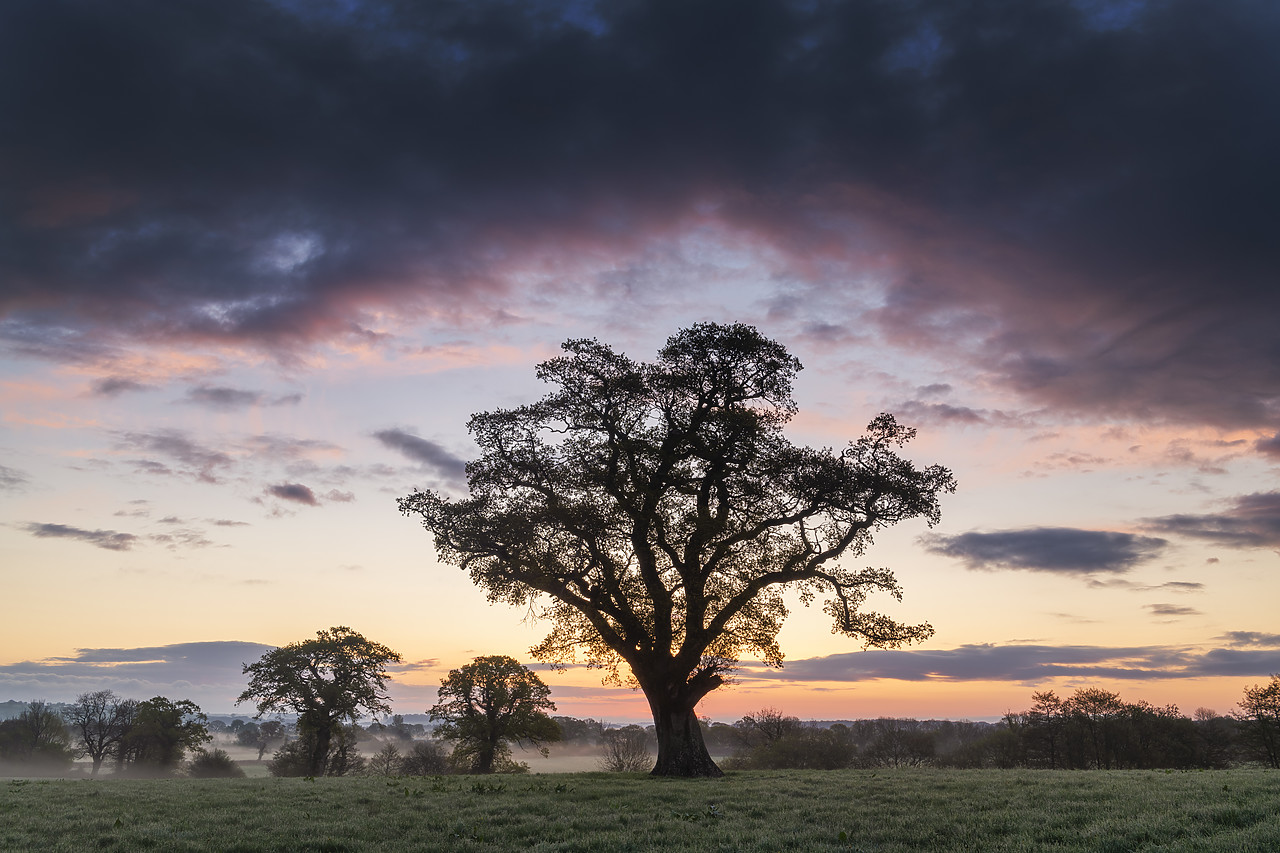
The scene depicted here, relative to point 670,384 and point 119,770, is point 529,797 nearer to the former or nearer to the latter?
point 670,384

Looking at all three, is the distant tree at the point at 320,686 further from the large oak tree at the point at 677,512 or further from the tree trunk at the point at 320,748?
the large oak tree at the point at 677,512

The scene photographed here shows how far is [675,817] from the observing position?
16.5m

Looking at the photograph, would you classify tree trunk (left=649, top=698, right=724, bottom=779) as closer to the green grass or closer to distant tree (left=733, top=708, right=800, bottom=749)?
the green grass

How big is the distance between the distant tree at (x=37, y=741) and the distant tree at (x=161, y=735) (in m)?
34.1

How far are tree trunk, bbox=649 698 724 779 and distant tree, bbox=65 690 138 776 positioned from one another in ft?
319

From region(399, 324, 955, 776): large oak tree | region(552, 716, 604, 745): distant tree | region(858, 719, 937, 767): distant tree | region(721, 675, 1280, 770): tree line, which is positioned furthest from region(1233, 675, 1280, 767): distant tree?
region(552, 716, 604, 745): distant tree

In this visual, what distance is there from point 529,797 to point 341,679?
54.1 metres

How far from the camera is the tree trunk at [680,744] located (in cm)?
2909

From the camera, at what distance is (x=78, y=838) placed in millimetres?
14328

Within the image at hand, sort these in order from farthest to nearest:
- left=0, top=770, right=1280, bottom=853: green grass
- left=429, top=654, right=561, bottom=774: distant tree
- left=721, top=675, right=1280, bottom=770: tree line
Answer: left=721, top=675, right=1280, bottom=770: tree line, left=429, top=654, right=561, bottom=774: distant tree, left=0, top=770, right=1280, bottom=853: green grass

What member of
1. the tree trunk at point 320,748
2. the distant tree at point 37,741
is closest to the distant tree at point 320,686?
the tree trunk at point 320,748

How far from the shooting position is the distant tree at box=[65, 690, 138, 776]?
9351cm

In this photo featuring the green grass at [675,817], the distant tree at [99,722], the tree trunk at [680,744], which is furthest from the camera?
the distant tree at [99,722]

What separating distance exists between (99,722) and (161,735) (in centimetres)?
2614
